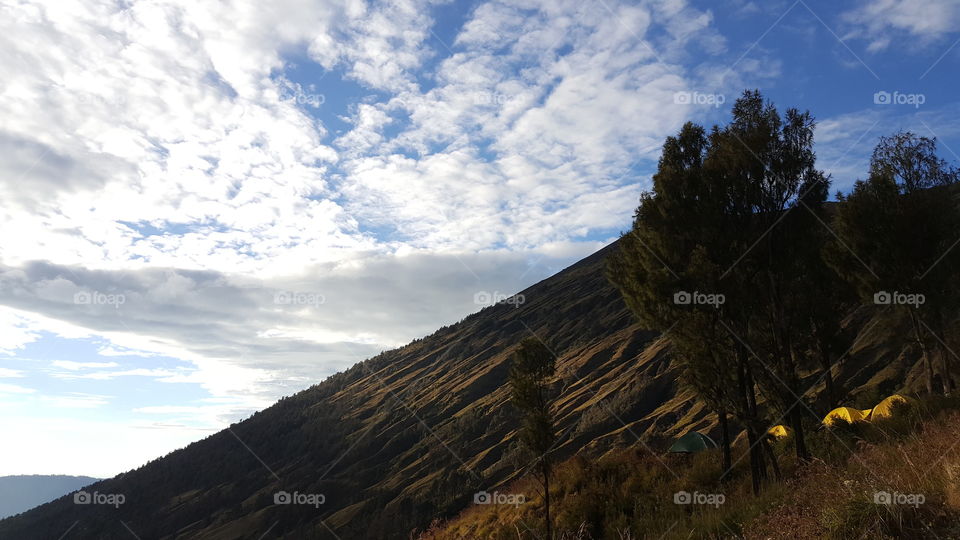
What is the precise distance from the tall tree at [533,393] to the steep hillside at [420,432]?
2555cm

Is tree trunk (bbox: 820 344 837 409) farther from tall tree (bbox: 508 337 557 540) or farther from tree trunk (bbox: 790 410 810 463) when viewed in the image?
tall tree (bbox: 508 337 557 540)

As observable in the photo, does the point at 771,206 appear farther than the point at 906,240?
No

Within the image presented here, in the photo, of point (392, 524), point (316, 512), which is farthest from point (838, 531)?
point (316, 512)

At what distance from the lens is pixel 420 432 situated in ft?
400

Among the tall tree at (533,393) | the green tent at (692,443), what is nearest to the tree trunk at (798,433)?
the tall tree at (533,393)

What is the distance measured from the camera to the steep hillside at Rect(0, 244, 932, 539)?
76188mm

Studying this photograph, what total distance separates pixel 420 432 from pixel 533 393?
335 ft

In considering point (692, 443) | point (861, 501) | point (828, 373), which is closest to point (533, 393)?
point (692, 443)

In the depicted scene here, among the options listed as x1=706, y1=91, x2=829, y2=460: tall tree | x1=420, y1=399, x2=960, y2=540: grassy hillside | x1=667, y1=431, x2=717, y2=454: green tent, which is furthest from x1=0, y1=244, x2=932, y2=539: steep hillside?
x1=420, y1=399, x2=960, y2=540: grassy hillside

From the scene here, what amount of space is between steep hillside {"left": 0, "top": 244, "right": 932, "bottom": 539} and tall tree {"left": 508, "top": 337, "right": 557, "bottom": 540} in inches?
1006

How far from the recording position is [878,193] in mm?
28297

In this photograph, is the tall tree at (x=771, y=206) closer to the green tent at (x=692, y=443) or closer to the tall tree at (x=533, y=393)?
the tall tree at (x=533, y=393)

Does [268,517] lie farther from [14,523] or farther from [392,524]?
[14,523]

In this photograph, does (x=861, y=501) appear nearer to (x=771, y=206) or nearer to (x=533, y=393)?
(x=771, y=206)
